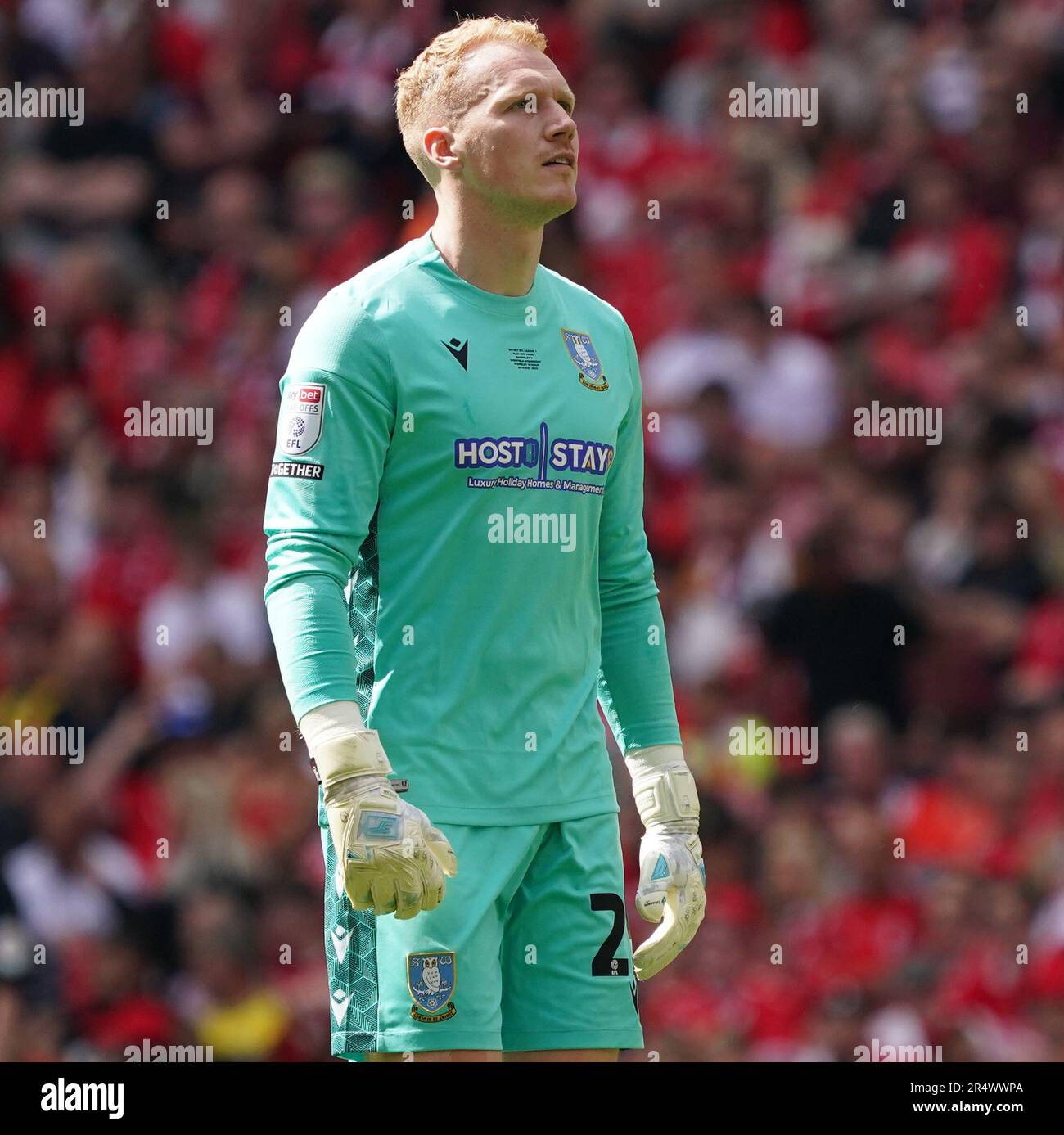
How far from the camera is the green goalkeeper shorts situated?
292cm

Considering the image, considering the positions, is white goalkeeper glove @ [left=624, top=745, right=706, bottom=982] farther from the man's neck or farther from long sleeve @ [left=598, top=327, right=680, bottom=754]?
the man's neck

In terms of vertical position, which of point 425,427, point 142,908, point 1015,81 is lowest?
point 142,908

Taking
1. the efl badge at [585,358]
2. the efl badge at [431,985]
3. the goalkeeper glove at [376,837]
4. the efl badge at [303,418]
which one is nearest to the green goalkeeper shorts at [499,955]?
the efl badge at [431,985]

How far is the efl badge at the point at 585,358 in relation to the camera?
324 cm

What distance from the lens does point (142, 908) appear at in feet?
21.0

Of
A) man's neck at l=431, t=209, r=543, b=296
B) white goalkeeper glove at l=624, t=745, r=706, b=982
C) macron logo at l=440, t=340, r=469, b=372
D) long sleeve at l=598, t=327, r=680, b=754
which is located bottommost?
white goalkeeper glove at l=624, t=745, r=706, b=982

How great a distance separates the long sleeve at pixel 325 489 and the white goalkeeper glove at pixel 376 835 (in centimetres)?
10

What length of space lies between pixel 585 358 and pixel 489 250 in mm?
244

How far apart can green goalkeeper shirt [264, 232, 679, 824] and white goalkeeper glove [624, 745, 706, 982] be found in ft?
0.53

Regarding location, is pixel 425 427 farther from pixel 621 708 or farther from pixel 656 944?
pixel 656 944

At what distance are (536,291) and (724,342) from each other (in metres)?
3.84

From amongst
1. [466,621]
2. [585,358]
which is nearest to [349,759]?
[466,621]

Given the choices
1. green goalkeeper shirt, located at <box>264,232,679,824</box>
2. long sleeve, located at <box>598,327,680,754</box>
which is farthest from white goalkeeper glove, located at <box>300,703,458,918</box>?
long sleeve, located at <box>598,327,680,754</box>
